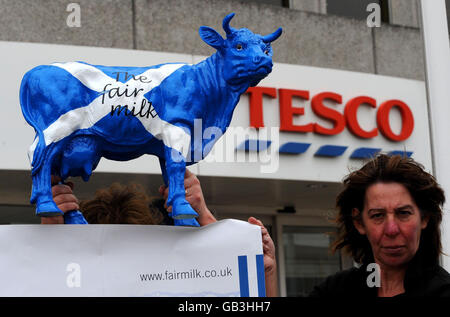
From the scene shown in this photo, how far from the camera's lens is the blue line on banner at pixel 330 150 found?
6.05 m

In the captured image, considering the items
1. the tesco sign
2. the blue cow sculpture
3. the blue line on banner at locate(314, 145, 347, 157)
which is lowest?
the blue cow sculpture

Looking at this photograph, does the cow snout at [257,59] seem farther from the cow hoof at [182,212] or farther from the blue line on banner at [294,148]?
the blue line on banner at [294,148]

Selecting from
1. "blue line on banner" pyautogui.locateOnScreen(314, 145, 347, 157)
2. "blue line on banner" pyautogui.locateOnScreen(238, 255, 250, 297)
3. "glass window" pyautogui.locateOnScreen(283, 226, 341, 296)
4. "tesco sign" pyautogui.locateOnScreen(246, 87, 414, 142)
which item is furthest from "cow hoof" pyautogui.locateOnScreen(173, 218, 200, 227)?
"glass window" pyautogui.locateOnScreen(283, 226, 341, 296)

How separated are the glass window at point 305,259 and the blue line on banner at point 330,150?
1712 mm

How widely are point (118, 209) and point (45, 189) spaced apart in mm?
587

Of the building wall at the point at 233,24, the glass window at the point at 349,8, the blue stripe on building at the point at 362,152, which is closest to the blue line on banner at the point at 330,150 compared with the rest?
the blue stripe on building at the point at 362,152

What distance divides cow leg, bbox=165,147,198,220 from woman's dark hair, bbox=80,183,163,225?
482 mm

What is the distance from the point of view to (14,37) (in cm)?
543

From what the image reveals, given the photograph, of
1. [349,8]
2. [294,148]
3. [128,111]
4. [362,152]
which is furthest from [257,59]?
[349,8]

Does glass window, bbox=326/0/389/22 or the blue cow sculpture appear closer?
the blue cow sculpture

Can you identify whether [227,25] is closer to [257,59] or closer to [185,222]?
[257,59]

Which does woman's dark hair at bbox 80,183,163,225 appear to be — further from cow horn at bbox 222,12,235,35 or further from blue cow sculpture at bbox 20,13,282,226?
cow horn at bbox 222,12,235,35

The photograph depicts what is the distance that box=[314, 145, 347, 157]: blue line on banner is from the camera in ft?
19.9
